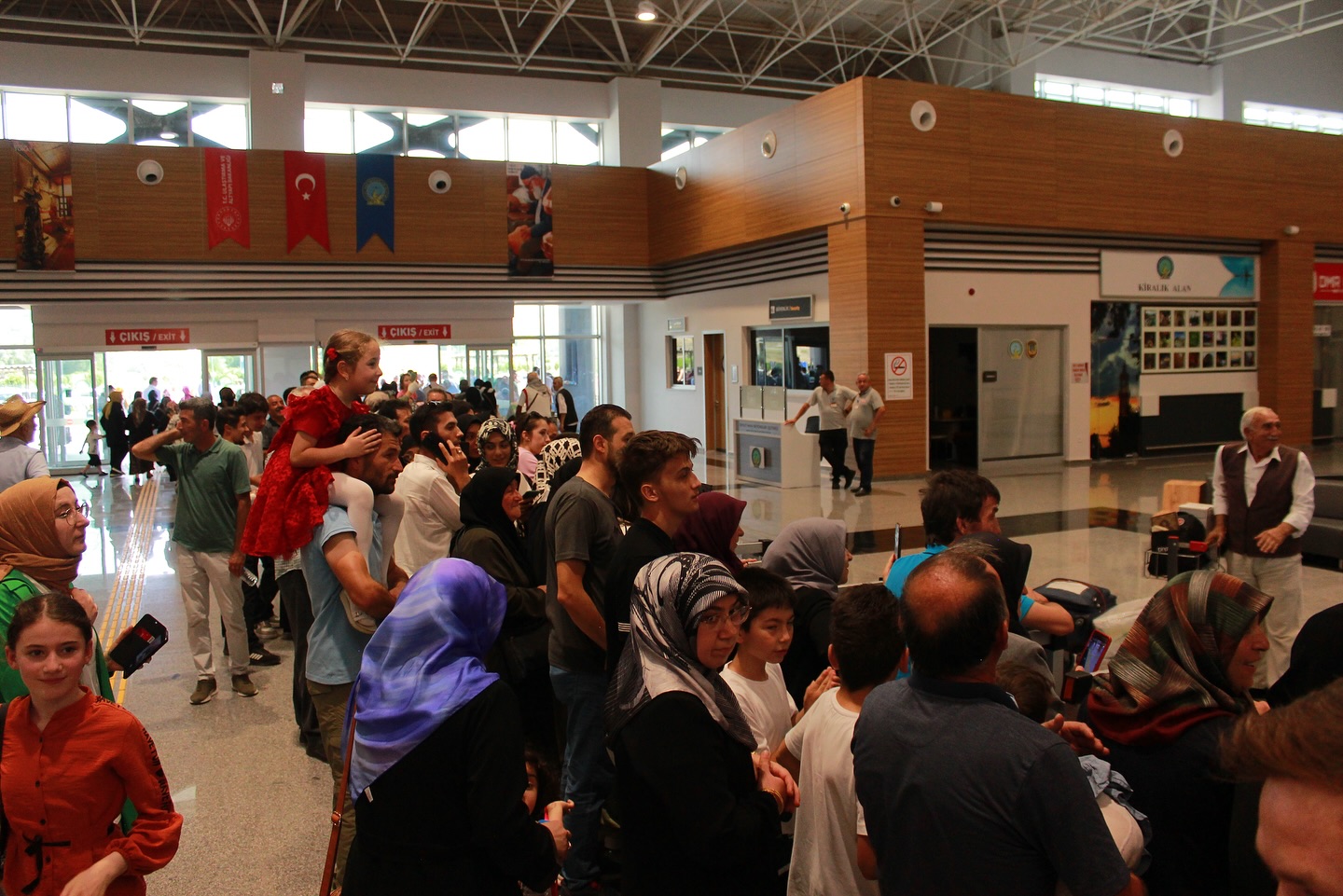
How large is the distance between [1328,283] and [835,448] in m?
10.7

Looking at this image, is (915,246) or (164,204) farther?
(164,204)

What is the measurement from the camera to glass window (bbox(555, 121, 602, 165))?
21.0 m

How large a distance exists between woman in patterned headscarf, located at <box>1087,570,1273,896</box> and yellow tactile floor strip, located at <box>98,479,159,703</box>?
4.56 metres

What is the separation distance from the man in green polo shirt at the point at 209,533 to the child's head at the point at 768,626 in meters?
3.60

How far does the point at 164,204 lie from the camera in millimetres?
16172

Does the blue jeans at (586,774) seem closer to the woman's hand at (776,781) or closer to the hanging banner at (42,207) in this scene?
the woman's hand at (776,781)

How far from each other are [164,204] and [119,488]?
15.9 feet

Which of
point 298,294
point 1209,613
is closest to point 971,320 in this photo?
point 298,294

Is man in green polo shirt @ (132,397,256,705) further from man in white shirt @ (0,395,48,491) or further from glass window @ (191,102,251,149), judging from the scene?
glass window @ (191,102,251,149)

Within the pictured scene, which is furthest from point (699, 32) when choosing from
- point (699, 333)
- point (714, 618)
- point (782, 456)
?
point (714, 618)

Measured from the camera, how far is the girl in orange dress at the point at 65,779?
2.01 m

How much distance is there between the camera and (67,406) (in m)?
17.4

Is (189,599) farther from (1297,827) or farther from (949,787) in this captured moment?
(1297,827)

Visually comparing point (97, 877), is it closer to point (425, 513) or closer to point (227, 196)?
point (425, 513)
